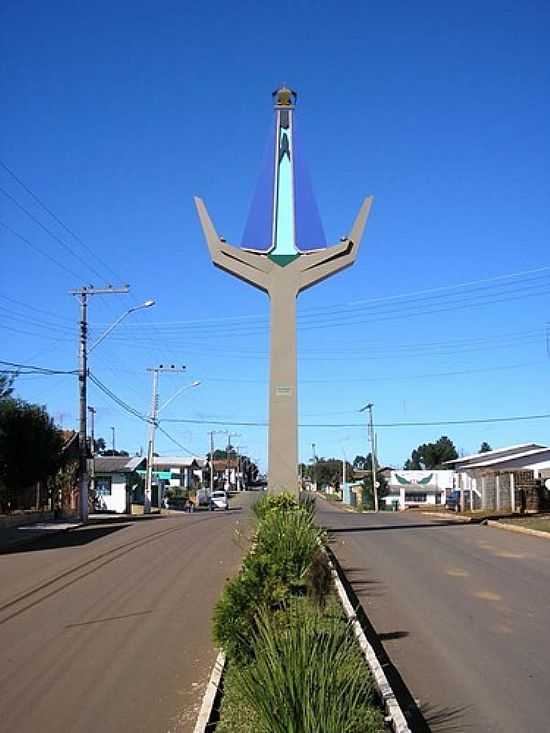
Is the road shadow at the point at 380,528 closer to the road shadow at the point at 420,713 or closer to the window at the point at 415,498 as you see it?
the road shadow at the point at 420,713

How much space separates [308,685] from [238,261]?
25583 mm

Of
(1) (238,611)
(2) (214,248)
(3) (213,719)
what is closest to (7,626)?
(1) (238,611)

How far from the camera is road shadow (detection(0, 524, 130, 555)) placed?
957 inches

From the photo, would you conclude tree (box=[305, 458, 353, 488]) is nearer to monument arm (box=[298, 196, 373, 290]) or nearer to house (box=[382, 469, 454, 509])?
house (box=[382, 469, 454, 509])

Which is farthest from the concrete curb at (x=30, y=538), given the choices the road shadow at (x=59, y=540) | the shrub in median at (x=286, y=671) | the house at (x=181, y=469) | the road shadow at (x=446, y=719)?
the house at (x=181, y=469)

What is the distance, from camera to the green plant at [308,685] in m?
4.74

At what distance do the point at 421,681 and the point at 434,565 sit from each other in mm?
10206

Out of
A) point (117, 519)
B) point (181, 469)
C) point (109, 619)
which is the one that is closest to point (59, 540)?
point (117, 519)

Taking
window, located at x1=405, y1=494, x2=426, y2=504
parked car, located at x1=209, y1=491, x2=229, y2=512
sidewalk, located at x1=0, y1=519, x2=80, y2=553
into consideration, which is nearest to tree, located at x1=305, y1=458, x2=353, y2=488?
window, located at x1=405, y1=494, x2=426, y2=504

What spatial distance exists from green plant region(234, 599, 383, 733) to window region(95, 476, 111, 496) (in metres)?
63.7

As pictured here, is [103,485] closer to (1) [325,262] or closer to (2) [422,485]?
(2) [422,485]

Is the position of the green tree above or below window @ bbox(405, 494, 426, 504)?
above

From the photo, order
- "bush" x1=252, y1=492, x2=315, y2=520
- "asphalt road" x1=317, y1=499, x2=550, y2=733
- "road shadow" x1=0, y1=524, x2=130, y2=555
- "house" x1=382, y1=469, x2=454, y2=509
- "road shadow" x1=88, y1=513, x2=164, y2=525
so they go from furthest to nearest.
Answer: "house" x1=382, y1=469, x2=454, y2=509
"road shadow" x1=88, y1=513, x2=164, y2=525
"road shadow" x1=0, y1=524, x2=130, y2=555
"bush" x1=252, y1=492, x2=315, y2=520
"asphalt road" x1=317, y1=499, x2=550, y2=733

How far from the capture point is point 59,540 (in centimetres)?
2767
